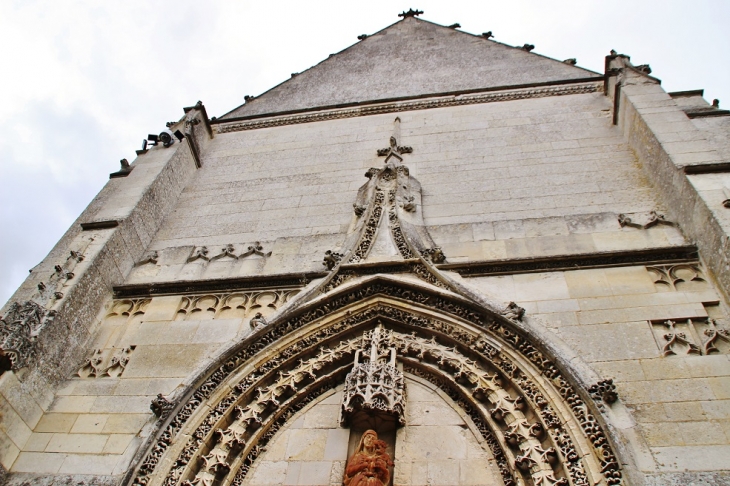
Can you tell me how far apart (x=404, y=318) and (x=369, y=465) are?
1.81 m

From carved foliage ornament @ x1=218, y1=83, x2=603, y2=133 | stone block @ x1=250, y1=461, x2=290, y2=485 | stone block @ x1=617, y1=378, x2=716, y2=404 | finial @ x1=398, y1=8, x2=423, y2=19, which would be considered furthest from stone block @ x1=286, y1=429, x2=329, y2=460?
finial @ x1=398, y1=8, x2=423, y2=19

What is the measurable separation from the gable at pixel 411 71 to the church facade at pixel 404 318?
219 centimetres

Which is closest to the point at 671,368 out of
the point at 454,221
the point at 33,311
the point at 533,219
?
the point at 533,219

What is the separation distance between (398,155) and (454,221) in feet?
6.40

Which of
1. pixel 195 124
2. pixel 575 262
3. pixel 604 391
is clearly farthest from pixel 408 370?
pixel 195 124

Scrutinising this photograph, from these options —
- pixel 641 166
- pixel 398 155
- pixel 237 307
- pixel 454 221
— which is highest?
pixel 398 155

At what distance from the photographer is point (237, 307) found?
6941 mm

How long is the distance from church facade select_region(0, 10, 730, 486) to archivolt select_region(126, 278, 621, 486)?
2 cm

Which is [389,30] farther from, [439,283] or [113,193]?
[439,283]

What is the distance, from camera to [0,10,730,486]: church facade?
5.05 meters

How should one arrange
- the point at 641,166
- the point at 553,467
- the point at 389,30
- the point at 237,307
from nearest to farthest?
the point at 553,467 → the point at 237,307 → the point at 641,166 → the point at 389,30

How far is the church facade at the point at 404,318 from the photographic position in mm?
5047

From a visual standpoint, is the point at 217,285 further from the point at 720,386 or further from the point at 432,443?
the point at 720,386

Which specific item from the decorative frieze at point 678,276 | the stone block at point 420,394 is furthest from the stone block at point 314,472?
the decorative frieze at point 678,276
